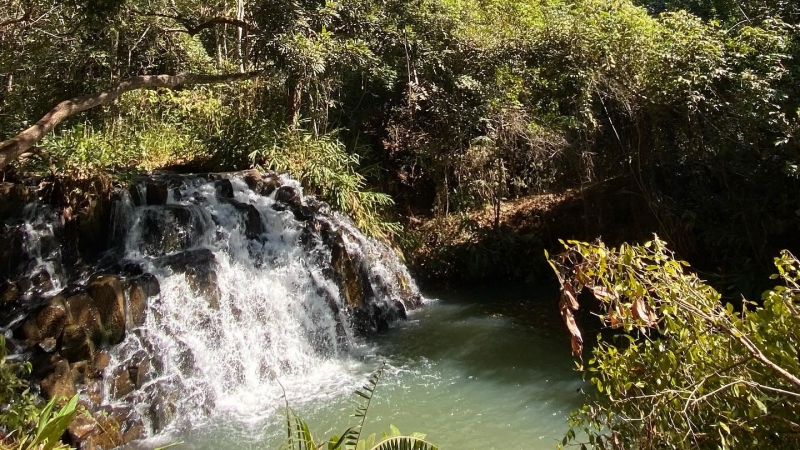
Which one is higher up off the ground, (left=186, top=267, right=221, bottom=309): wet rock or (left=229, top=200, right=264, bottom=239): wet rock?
(left=229, top=200, right=264, bottom=239): wet rock

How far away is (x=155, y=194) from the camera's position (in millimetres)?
8211

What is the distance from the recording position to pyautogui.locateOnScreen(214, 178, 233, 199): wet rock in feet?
28.7

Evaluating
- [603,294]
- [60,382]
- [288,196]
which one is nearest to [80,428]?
[60,382]

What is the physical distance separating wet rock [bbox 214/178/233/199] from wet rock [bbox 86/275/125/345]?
2878 mm

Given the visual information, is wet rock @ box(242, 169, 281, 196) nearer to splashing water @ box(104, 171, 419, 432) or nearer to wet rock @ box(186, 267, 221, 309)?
splashing water @ box(104, 171, 419, 432)

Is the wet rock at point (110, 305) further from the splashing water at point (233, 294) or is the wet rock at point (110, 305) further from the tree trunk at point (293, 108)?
the tree trunk at point (293, 108)

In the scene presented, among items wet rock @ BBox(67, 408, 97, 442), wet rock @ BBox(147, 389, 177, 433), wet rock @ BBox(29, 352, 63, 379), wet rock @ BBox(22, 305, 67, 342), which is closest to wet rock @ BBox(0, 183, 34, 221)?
wet rock @ BBox(22, 305, 67, 342)

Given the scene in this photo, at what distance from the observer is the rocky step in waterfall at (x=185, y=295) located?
217 inches

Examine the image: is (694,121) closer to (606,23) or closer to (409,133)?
(606,23)

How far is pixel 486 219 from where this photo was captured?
11.1 m

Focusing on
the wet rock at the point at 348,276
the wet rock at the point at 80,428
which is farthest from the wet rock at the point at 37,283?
the wet rock at the point at 348,276

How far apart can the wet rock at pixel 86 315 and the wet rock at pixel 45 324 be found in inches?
3.8

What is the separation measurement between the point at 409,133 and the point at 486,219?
272 centimetres

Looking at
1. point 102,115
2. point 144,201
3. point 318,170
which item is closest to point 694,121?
point 318,170
